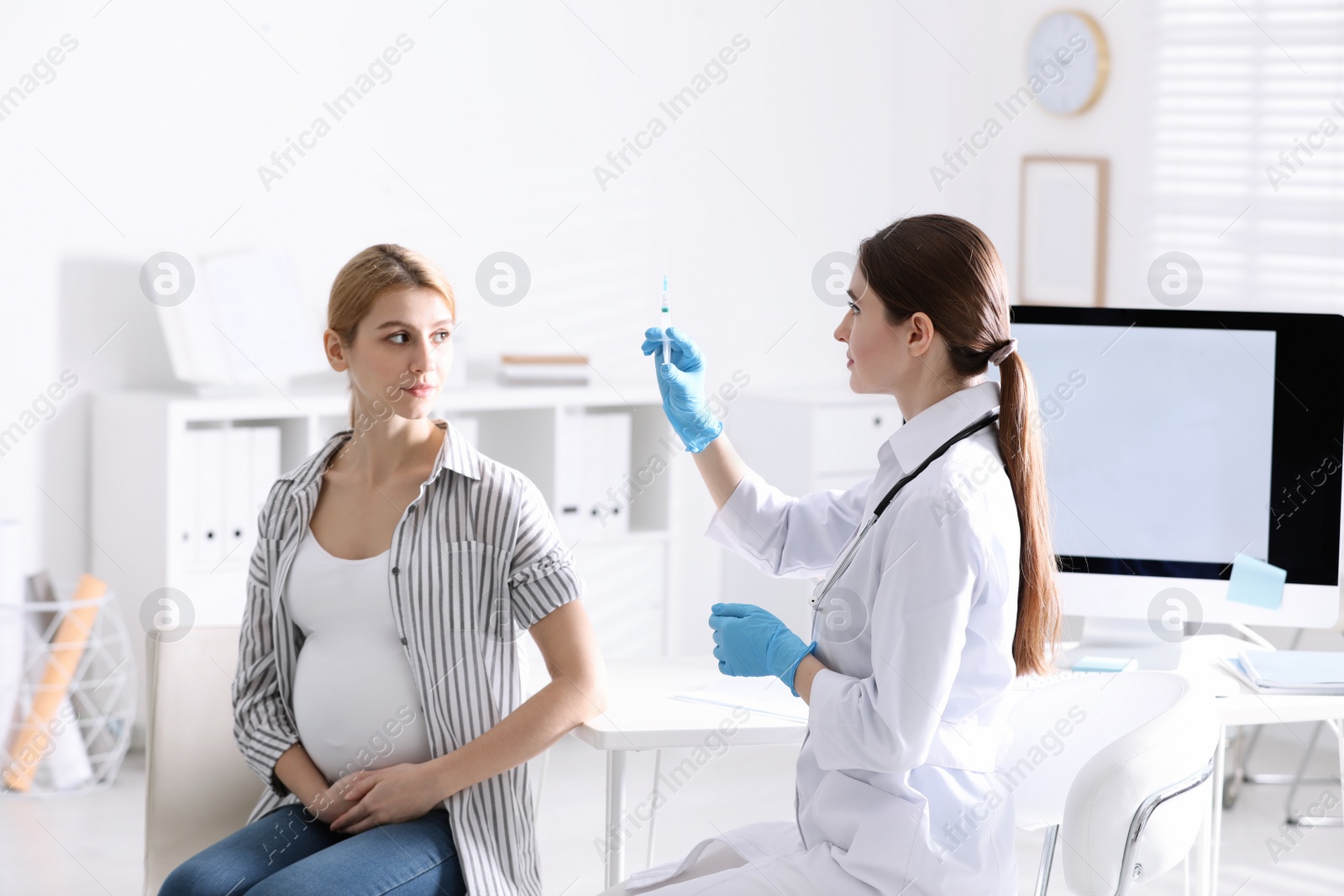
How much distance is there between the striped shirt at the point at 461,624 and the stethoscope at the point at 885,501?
14.8 inches

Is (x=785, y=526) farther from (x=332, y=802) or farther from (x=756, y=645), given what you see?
(x=332, y=802)

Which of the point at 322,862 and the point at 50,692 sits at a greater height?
the point at 322,862

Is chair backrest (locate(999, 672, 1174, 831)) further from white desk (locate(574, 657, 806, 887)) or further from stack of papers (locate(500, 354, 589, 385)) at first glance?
stack of papers (locate(500, 354, 589, 385))

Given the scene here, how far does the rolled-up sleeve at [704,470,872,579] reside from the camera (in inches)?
79.0

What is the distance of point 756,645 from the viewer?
5.76 feet

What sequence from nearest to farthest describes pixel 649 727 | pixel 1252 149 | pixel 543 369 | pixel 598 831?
pixel 649 727
pixel 598 831
pixel 543 369
pixel 1252 149

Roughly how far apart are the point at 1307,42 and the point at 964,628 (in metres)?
3.24

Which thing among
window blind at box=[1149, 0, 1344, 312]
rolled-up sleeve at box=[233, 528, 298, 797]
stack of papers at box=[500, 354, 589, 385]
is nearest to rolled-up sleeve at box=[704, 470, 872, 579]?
rolled-up sleeve at box=[233, 528, 298, 797]

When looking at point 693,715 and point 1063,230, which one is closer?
point 693,715

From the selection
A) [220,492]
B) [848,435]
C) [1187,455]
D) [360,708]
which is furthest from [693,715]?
[848,435]

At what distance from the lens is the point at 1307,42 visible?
3996 mm

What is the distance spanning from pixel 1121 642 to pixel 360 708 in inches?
54.2

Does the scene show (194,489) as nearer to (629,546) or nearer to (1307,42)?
(629,546)

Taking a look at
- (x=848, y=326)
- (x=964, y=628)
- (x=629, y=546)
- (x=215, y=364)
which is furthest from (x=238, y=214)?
(x=964, y=628)
